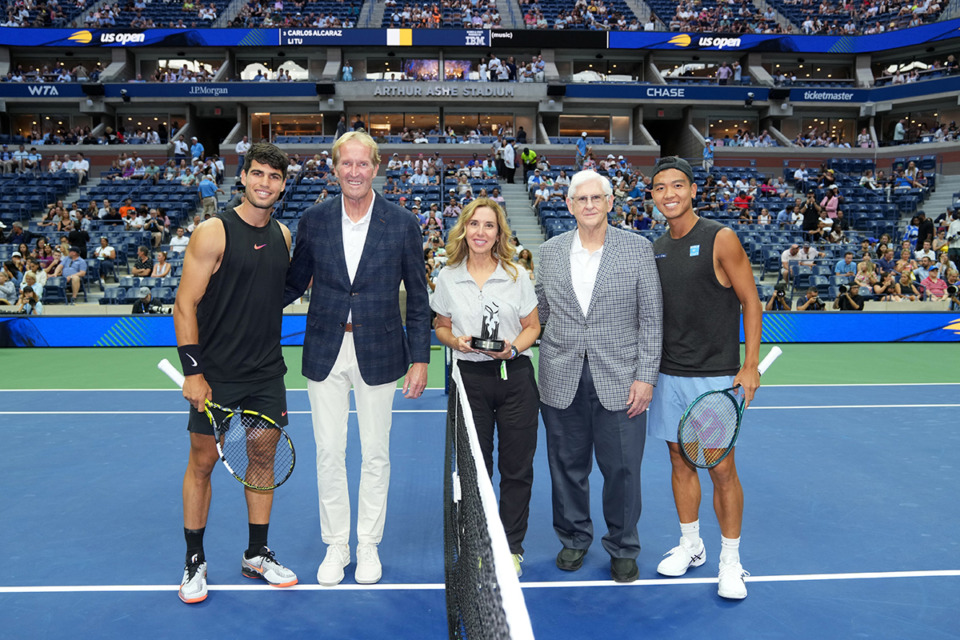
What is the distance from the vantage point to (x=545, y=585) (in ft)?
12.6

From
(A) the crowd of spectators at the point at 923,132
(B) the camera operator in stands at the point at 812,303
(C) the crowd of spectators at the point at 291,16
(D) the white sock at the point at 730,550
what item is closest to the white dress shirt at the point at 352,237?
(D) the white sock at the point at 730,550

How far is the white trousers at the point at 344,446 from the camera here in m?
3.89

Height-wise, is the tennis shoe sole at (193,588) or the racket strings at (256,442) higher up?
the racket strings at (256,442)

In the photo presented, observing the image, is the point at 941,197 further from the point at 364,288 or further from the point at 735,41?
the point at 364,288

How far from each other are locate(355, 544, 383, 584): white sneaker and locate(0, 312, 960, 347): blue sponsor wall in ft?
29.2

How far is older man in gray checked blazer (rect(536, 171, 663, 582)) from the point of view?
3789 millimetres

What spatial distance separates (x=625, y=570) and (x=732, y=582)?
554 millimetres

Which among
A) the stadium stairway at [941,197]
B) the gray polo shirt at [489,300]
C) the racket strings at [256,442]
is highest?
the stadium stairway at [941,197]

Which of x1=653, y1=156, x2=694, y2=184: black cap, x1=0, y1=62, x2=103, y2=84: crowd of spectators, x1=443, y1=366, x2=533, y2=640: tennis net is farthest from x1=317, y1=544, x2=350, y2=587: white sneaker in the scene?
x1=0, y1=62, x2=103, y2=84: crowd of spectators

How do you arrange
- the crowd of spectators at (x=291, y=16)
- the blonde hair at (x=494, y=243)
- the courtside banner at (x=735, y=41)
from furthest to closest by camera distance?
the crowd of spectators at (x=291, y=16) < the courtside banner at (x=735, y=41) < the blonde hair at (x=494, y=243)

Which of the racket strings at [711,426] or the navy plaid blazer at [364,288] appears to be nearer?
the racket strings at [711,426]

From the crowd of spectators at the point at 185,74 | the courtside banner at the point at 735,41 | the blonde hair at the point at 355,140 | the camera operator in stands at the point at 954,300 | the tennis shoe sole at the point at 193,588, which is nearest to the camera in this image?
the tennis shoe sole at the point at 193,588

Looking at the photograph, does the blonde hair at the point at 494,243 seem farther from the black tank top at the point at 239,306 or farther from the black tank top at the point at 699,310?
the black tank top at the point at 239,306

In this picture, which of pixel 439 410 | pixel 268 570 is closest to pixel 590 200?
pixel 268 570
